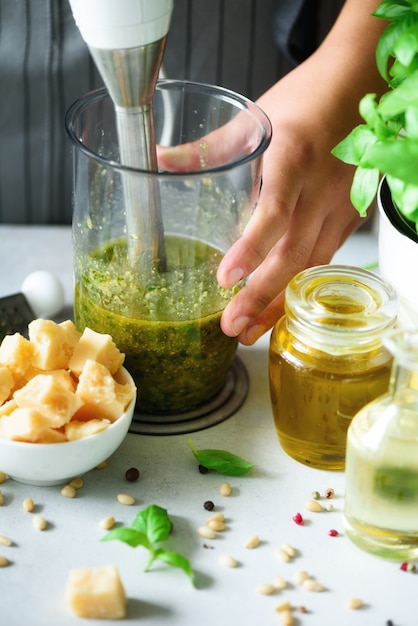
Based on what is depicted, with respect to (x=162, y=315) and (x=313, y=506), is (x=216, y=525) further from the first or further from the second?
(x=162, y=315)

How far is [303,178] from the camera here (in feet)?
3.44

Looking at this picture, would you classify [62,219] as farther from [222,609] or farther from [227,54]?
[222,609]

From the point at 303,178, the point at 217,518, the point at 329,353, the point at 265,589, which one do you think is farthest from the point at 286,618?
the point at 303,178

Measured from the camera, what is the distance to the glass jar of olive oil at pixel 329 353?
0.88 m

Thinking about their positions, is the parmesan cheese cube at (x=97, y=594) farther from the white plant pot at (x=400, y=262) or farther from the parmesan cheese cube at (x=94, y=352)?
the white plant pot at (x=400, y=262)

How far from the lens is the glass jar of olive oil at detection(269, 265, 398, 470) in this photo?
2.90 feet

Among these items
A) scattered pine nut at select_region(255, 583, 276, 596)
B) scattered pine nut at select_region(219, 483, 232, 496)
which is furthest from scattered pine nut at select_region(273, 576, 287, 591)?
scattered pine nut at select_region(219, 483, 232, 496)

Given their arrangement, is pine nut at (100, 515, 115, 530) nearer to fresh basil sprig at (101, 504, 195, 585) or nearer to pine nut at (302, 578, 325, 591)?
fresh basil sprig at (101, 504, 195, 585)

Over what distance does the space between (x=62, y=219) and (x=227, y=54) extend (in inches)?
16.1

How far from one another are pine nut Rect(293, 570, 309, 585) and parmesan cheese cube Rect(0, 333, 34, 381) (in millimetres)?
335

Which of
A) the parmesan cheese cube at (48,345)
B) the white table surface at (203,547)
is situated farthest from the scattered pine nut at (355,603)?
the parmesan cheese cube at (48,345)

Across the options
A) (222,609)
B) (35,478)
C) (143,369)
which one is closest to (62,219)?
(143,369)

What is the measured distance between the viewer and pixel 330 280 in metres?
0.94

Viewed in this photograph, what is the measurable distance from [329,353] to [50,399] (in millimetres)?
274
